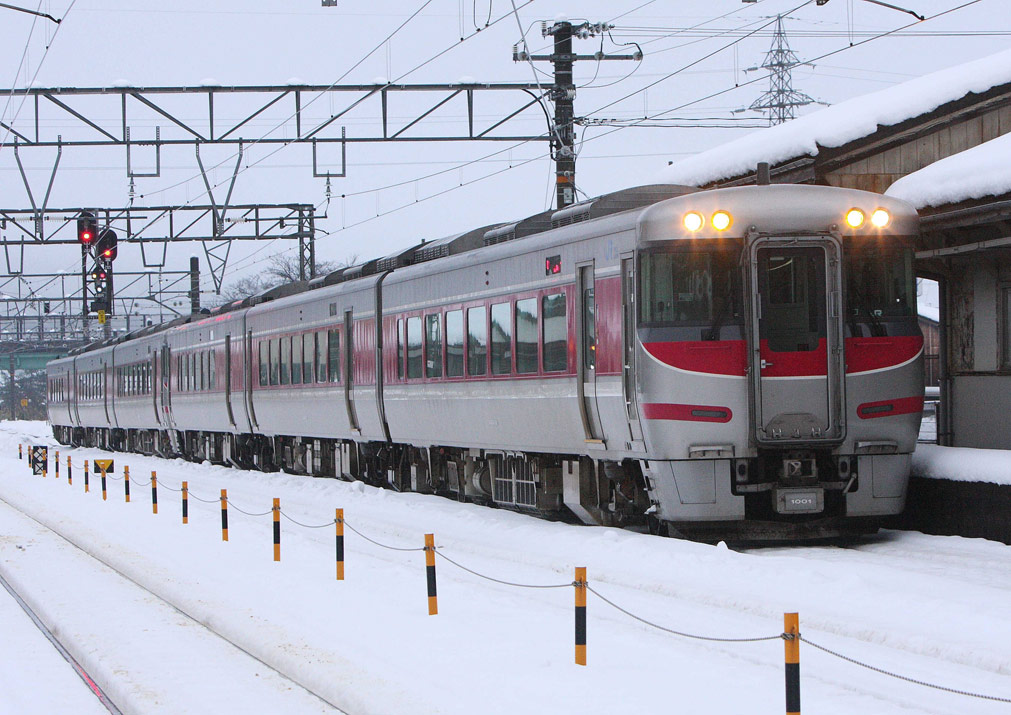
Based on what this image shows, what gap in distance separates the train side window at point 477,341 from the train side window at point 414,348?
197 cm

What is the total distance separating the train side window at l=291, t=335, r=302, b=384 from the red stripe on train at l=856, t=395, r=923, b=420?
48.9ft

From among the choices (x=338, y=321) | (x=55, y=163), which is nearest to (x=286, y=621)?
(x=338, y=321)

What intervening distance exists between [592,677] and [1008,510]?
617cm

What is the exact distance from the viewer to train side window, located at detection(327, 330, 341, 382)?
24.6 m

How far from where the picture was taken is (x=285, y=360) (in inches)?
1102

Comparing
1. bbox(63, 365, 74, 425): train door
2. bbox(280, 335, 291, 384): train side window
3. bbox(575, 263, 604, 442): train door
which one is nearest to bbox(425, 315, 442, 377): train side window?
bbox(575, 263, 604, 442): train door

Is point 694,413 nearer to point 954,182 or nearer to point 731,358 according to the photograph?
point 731,358

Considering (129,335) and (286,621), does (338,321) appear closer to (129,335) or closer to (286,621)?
(286,621)

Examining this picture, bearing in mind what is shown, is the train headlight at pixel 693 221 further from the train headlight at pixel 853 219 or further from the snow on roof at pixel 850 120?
the snow on roof at pixel 850 120

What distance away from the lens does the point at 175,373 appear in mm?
38562

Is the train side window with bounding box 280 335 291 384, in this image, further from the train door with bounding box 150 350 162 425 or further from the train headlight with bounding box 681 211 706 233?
the train headlight with bounding box 681 211 706 233

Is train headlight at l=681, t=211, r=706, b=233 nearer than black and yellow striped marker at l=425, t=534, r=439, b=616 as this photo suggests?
No

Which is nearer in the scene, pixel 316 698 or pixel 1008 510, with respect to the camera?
pixel 316 698

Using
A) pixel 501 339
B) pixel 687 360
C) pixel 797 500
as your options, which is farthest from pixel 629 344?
pixel 501 339
